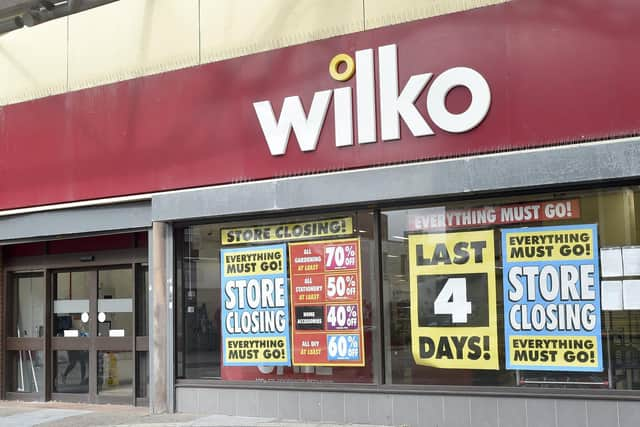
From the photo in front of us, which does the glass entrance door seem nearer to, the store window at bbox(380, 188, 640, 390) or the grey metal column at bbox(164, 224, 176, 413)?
the grey metal column at bbox(164, 224, 176, 413)

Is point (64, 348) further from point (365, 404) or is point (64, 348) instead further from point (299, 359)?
point (365, 404)

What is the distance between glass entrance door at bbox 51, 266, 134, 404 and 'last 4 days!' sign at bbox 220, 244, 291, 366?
2.38 m

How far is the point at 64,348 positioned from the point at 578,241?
880 centimetres

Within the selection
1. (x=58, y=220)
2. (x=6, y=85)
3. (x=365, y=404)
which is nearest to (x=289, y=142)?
(x=365, y=404)

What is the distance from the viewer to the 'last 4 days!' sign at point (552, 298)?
9148 millimetres

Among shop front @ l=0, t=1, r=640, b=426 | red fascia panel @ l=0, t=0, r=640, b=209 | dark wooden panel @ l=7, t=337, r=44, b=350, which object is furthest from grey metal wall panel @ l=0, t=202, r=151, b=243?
dark wooden panel @ l=7, t=337, r=44, b=350

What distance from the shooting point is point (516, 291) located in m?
9.57

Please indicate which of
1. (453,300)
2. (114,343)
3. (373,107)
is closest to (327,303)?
(453,300)

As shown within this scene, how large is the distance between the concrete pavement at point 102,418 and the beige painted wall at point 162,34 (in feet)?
16.2

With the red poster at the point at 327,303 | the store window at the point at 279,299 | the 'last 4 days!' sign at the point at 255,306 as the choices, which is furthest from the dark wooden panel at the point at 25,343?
the red poster at the point at 327,303

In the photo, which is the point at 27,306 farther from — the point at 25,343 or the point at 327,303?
the point at 327,303

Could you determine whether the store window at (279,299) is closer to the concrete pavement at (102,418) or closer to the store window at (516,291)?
the store window at (516,291)

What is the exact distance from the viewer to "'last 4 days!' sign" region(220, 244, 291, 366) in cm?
1119

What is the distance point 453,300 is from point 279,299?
246 cm
